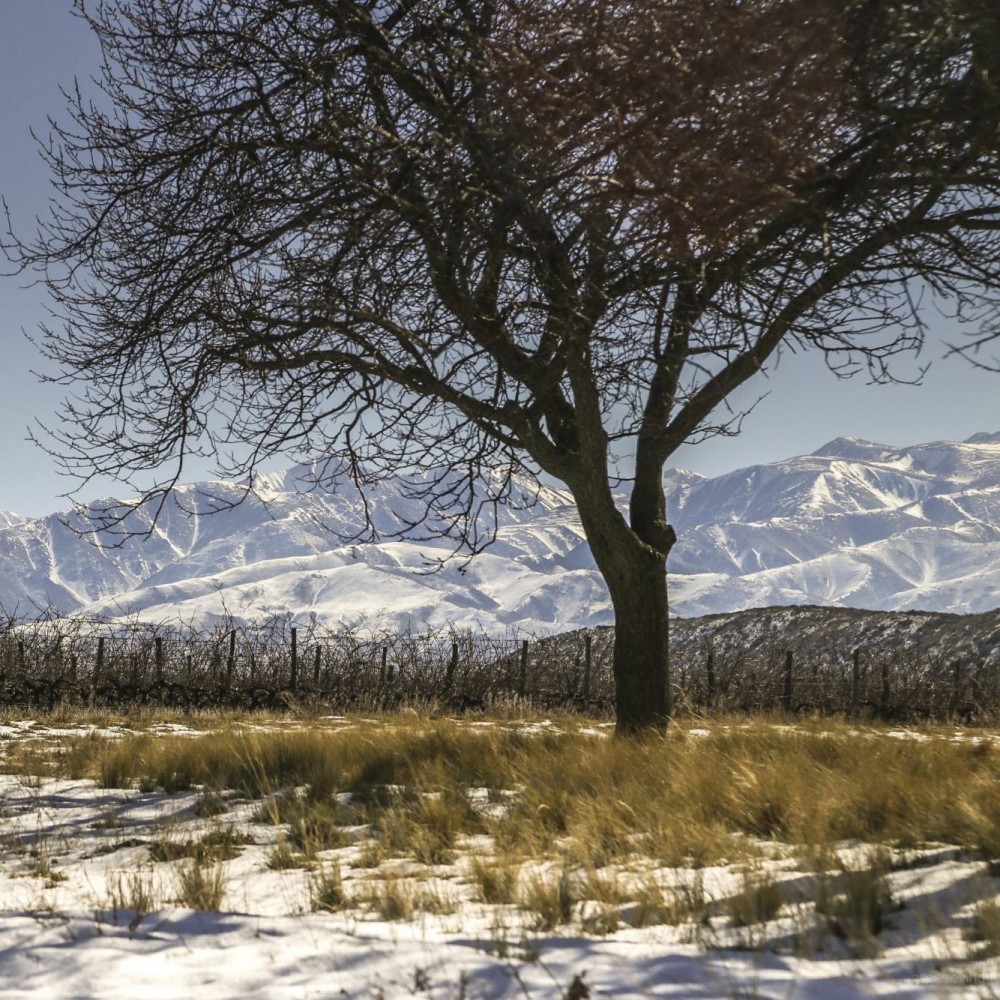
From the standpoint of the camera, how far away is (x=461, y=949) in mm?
3172

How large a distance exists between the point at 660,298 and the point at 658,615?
2862 millimetres

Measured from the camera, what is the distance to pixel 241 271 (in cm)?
843

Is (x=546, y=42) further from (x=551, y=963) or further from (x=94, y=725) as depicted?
(x=94, y=725)

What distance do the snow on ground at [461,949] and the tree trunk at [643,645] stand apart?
12.7 feet

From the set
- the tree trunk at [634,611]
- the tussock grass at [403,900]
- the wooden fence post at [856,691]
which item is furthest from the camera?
the wooden fence post at [856,691]

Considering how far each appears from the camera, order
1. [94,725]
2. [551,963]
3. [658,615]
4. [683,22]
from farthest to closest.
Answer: [94,725], [658,615], [683,22], [551,963]

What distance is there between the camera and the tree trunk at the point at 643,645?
8234 millimetres

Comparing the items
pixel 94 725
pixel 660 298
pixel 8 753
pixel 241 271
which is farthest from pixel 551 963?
pixel 94 725

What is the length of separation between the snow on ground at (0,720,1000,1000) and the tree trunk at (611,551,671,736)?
387 centimetres

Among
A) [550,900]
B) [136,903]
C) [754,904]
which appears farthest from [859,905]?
[136,903]

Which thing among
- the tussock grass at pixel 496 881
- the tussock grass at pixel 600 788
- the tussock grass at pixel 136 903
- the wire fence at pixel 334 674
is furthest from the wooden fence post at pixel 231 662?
the tussock grass at pixel 496 881

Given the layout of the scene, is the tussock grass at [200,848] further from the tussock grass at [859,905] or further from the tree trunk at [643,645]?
the tree trunk at [643,645]

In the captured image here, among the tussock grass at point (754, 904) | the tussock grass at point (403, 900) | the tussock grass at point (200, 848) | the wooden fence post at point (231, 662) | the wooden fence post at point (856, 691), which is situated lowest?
the wooden fence post at point (856, 691)

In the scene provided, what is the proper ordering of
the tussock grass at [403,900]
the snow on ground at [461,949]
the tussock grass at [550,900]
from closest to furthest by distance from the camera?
the snow on ground at [461,949]
the tussock grass at [550,900]
the tussock grass at [403,900]
